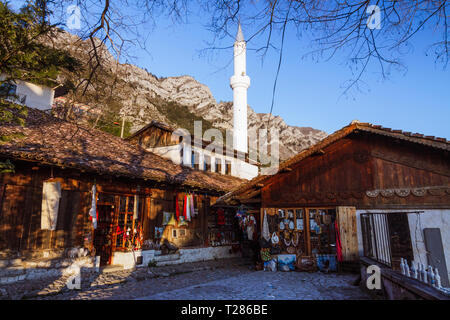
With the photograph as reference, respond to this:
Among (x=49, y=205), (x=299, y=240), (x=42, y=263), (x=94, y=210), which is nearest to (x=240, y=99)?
(x=299, y=240)

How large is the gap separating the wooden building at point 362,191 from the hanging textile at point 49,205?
6353 millimetres

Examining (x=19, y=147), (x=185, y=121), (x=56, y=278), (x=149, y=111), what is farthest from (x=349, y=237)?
(x=185, y=121)

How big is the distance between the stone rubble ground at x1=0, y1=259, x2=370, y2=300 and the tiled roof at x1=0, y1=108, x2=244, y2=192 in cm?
370

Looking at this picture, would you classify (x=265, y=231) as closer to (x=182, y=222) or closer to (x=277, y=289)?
(x=277, y=289)

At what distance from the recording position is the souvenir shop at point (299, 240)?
1084 cm

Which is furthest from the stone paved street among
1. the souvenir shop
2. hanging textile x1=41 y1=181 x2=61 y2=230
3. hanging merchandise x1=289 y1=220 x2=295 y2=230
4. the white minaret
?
the white minaret

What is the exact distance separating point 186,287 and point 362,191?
7.26 meters

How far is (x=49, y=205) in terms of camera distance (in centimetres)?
912

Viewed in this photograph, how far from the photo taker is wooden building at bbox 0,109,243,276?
8.77 meters

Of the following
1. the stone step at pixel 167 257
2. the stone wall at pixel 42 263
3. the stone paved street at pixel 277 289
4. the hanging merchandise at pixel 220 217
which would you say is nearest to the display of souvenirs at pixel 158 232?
the stone step at pixel 167 257

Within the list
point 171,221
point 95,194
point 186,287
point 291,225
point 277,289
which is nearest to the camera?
point 277,289

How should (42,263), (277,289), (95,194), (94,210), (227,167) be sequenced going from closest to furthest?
(277,289)
(42,263)
(94,210)
(95,194)
(227,167)
